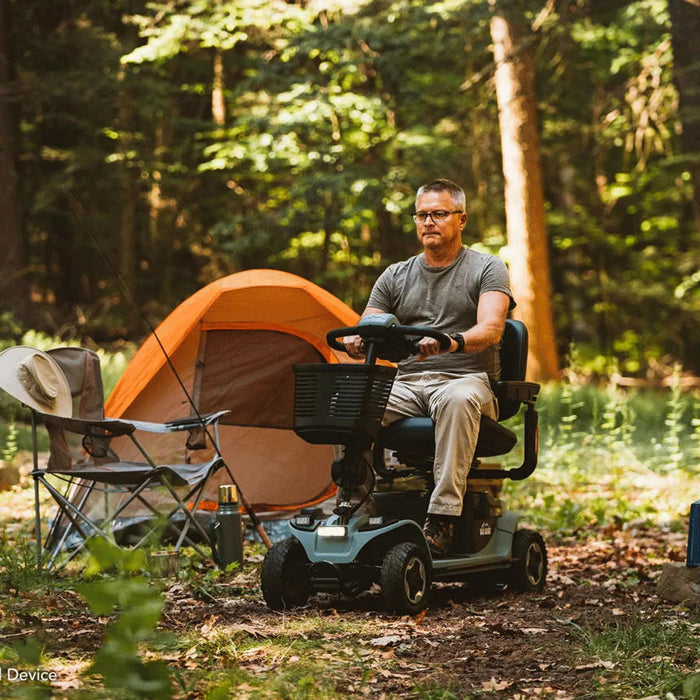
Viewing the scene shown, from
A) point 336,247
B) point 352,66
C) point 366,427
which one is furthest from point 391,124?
point 366,427

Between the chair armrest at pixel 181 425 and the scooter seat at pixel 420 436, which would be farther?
the chair armrest at pixel 181 425

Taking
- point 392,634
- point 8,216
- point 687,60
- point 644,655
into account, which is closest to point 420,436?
point 392,634

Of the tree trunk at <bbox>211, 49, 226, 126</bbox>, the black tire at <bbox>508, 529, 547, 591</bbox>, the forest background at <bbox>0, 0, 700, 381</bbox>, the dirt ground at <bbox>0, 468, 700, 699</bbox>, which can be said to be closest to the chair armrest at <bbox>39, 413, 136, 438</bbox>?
the dirt ground at <bbox>0, 468, 700, 699</bbox>

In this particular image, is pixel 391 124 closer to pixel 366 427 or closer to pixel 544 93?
pixel 544 93

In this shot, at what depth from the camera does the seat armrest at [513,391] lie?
4.20m

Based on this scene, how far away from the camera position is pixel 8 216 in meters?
14.1

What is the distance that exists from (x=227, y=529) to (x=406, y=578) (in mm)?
1254

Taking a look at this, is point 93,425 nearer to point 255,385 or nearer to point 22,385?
point 22,385

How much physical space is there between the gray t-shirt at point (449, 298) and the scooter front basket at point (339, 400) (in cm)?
63

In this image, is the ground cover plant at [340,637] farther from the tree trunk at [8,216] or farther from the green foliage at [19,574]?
the tree trunk at [8,216]

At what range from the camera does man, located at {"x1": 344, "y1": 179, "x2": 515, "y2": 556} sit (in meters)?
3.91

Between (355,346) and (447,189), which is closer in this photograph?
(355,346)

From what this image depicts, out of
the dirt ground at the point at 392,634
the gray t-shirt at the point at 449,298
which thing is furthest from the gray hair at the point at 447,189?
the dirt ground at the point at 392,634

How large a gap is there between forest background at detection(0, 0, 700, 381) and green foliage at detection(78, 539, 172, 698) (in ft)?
32.7
